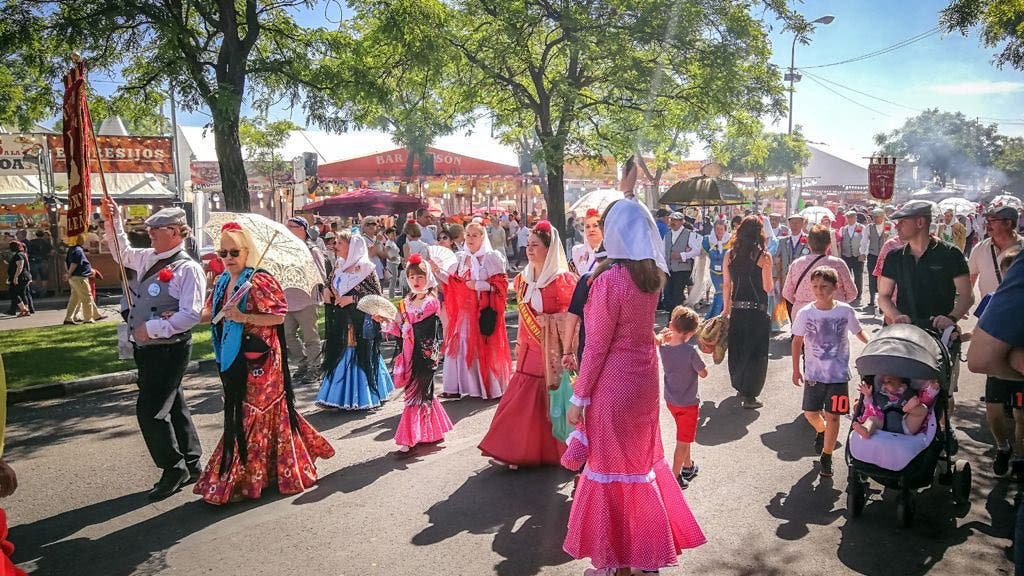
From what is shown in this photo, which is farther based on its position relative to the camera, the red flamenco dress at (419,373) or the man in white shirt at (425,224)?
the man in white shirt at (425,224)

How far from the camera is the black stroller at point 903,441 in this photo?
461 cm

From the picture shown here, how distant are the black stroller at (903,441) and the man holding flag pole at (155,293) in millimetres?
4748

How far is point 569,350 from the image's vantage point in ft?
14.4

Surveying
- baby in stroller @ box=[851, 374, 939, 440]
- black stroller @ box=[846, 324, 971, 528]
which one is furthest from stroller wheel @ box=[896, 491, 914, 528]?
baby in stroller @ box=[851, 374, 939, 440]

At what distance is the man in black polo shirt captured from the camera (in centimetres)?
579

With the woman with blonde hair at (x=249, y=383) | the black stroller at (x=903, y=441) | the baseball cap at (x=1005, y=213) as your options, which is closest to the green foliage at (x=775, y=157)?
the baseball cap at (x=1005, y=213)

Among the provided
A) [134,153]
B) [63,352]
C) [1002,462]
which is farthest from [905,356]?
[134,153]

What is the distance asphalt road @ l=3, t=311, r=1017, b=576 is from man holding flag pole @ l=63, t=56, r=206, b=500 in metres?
0.57

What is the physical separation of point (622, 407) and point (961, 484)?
2.93 metres

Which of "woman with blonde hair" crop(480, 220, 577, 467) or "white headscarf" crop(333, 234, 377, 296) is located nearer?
"woman with blonde hair" crop(480, 220, 577, 467)

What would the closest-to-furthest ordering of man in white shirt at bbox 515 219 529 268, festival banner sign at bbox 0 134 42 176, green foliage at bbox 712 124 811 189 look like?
festival banner sign at bbox 0 134 42 176 → man in white shirt at bbox 515 219 529 268 → green foliage at bbox 712 124 811 189

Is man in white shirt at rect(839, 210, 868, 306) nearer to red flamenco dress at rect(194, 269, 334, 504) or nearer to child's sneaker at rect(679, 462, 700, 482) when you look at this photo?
child's sneaker at rect(679, 462, 700, 482)

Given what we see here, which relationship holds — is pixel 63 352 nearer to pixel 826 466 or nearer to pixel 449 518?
pixel 449 518

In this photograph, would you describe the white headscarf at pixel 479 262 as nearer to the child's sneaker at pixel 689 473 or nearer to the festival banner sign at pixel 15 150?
the child's sneaker at pixel 689 473
